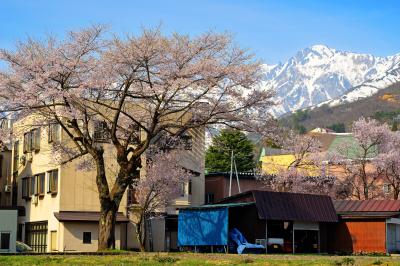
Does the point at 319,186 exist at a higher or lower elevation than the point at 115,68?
lower

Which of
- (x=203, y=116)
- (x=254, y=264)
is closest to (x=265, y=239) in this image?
(x=203, y=116)

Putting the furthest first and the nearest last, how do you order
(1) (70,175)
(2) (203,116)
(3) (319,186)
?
1. (3) (319,186)
2. (1) (70,175)
3. (2) (203,116)

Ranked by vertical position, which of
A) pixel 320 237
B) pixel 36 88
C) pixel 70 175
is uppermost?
pixel 36 88

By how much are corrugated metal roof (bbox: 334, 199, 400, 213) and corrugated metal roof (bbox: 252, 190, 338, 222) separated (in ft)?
5.52

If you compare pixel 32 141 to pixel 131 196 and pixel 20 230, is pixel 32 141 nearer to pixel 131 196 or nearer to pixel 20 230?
pixel 20 230

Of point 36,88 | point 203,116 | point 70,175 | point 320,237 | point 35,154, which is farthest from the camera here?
point 35,154

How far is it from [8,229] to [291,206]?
57.5ft

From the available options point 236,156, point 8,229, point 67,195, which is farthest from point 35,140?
point 236,156

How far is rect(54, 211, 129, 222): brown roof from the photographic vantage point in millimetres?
44406

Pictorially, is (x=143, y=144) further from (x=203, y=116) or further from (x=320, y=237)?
(x=320, y=237)

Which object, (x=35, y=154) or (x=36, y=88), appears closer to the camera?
Result: (x=36, y=88)

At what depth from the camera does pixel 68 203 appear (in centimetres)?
4578

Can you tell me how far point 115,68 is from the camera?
30750 millimetres

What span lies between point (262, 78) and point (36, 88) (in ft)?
34.3
